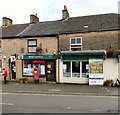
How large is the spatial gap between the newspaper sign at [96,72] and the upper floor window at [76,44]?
1.94 m

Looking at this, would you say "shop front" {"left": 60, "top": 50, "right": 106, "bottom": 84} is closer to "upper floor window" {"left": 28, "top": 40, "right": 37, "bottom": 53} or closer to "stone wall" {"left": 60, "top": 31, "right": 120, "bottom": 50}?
"stone wall" {"left": 60, "top": 31, "right": 120, "bottom": 50}

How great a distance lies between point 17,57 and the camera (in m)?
23.4

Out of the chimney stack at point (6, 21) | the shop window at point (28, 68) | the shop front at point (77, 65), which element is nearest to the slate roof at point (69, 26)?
the chimney stack at point (6, 21)

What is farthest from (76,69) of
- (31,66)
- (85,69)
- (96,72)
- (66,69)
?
(31,66)

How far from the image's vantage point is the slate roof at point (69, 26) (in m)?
21.3

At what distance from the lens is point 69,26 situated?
917 inches

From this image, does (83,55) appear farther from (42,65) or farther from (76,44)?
(42,65)

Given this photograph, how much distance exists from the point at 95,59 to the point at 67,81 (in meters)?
3.49

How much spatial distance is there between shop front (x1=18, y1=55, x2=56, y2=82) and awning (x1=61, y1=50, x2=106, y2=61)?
140 cm

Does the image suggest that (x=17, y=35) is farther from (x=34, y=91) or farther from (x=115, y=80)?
(x=115, y=80)

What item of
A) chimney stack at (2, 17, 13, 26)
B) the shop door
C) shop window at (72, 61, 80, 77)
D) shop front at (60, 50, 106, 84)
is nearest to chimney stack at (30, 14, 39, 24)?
chimney stack at (2, 17, 13, 26)

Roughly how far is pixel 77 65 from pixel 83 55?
49.4 inches

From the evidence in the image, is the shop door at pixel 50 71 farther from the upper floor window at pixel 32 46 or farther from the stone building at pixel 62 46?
the upper floor window at pixel 32 46

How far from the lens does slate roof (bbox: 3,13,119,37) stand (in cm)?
2134
